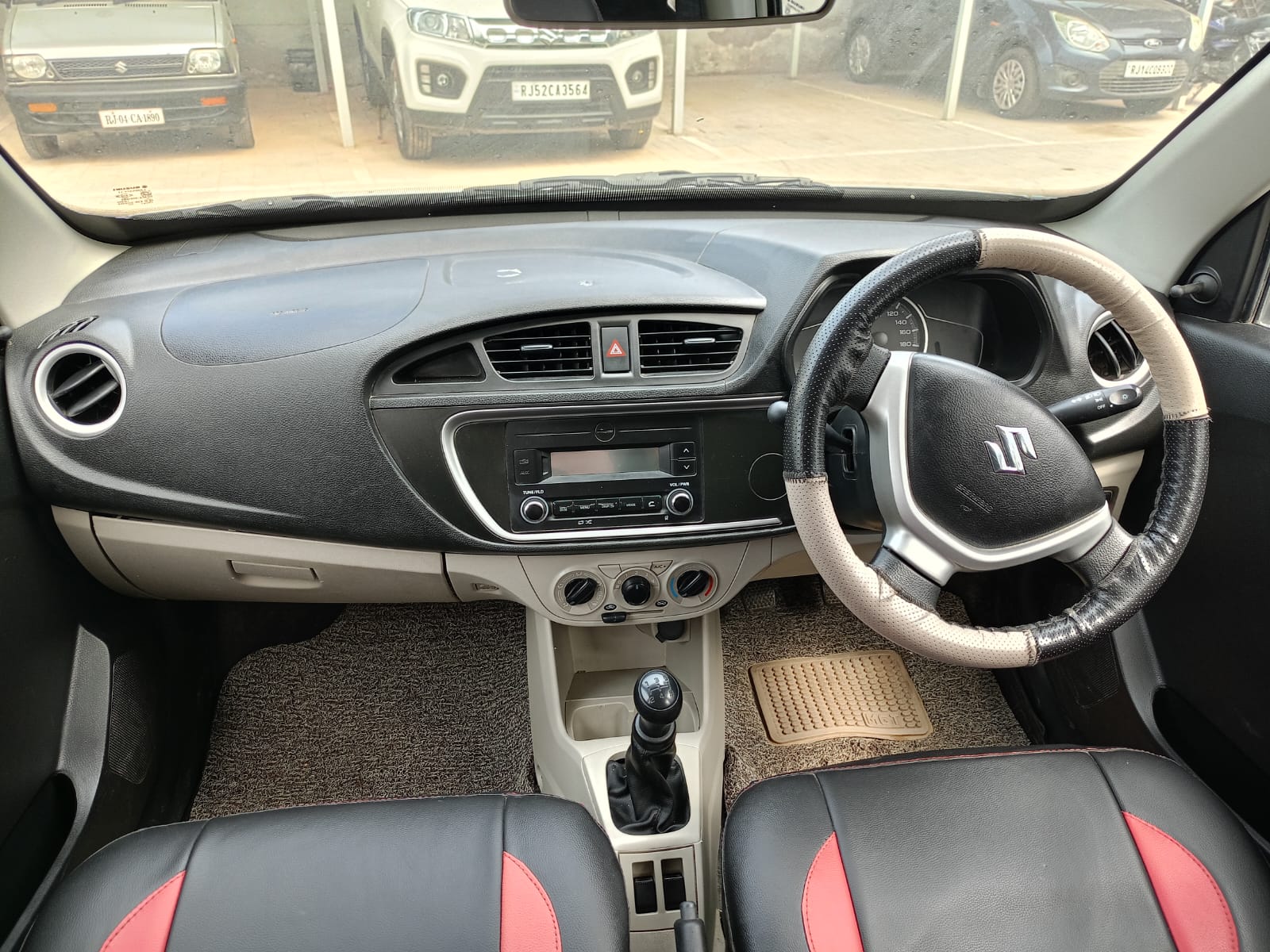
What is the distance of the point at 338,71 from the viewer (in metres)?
1.57

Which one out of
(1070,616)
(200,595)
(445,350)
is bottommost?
(200,595)

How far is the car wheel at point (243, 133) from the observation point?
157cm

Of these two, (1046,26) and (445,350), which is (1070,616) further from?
(1046,26)

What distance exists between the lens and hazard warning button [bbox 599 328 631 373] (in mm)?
1404

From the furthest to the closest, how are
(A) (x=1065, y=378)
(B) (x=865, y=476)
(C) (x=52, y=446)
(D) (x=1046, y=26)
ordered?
(D) (x=1046, y=26) → (A) (x=1065, y=378) → (C) (x=52, y=446) → (B) (x=865, y=476)

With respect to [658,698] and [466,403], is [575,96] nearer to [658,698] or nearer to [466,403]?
[466,403]

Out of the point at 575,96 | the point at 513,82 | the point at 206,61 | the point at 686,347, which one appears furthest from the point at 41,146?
the point at 686,347

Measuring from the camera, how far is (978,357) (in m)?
1.61

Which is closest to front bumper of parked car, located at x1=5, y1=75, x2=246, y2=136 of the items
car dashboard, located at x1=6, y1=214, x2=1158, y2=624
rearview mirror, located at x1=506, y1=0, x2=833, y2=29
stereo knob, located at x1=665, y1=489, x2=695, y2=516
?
car dashboard, located at x1=6, y1=214, x2=1158, y2=624

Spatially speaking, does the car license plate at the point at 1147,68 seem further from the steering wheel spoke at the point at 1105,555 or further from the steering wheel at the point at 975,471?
the steering wheel spoke at the point at 1105,555

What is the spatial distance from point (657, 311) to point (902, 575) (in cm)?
57

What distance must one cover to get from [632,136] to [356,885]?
53.5 inches

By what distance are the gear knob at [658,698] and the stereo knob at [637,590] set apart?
0.78ft

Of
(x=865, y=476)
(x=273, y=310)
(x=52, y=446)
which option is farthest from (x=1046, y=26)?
(x=52, y=446)
